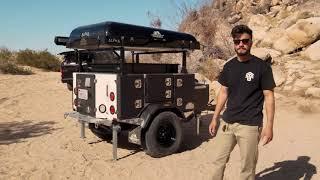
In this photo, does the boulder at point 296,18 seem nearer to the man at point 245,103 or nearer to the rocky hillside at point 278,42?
the rocky hillside at point 278,42

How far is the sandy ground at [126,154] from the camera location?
6586 millimetres

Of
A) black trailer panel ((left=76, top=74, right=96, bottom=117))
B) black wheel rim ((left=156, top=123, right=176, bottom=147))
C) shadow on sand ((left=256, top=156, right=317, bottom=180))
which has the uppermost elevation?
black trailer panel ((left=76, top=74, right=96, bottom=117))

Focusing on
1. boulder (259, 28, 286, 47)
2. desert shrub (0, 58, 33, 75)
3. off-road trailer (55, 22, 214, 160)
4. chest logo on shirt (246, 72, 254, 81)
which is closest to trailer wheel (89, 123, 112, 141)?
off-road trailer (55, 22, 214, 160)

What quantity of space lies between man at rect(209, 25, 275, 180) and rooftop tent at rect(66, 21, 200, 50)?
2717 millimetres

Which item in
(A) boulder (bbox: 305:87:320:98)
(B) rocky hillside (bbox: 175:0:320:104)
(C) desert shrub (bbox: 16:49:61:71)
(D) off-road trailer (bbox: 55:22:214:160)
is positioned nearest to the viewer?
(D) off-road trailer (bbox: 55:22:214:160)

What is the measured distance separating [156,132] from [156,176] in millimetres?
1012

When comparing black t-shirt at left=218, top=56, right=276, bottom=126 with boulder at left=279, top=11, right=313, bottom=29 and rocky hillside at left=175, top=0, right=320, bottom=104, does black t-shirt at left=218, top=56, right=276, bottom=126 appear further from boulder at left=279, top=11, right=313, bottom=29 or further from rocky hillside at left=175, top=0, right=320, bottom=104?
boulder at left=279, top=11, right=313, bottom=29

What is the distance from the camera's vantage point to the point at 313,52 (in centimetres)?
1484

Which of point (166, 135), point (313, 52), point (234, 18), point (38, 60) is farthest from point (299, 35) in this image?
point (38, 60)

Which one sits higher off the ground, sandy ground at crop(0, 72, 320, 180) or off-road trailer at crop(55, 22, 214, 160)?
off-road trailer at crop(55, 22, 214, 160)

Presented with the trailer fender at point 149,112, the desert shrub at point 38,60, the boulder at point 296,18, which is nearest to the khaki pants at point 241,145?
the trailer fender at point 149,112

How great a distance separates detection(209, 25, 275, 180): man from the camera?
4.48 meters

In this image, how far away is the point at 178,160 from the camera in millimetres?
7316

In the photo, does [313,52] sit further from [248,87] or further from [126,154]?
[248,87]
